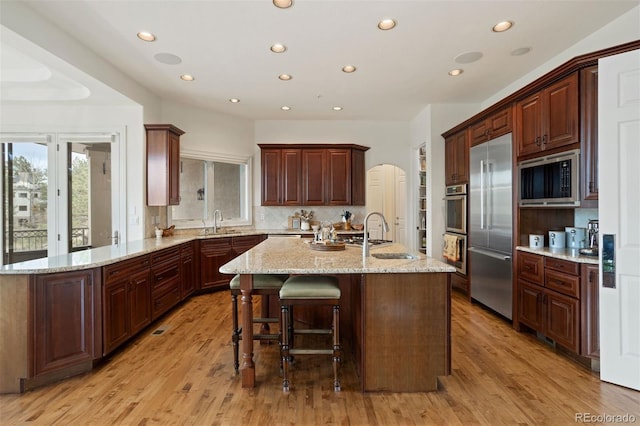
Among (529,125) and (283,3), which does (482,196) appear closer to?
(529,125)

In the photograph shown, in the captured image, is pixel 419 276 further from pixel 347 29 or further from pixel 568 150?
pixel 347 29

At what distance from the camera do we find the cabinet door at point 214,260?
4.83 metres

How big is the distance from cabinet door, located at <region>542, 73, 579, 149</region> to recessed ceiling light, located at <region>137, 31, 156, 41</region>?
3.74 meters

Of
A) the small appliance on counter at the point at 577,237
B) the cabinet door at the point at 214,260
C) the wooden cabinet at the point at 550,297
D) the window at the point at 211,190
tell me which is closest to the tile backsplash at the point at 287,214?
the window at the point at 211,190

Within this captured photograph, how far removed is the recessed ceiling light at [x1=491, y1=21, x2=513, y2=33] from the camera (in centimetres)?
286

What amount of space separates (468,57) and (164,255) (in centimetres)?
418

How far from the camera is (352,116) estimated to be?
6.00 meters

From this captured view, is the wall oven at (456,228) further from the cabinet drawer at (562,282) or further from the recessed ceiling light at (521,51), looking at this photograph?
the recessed ceiling light at (521,51)

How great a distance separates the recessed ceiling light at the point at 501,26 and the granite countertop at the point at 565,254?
2.09 meters

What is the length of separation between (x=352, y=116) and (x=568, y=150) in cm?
379

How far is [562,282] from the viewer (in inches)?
108

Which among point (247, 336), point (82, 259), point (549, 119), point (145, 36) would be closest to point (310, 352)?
point (247, 336)

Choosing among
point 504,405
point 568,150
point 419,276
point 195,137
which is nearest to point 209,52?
point 195,137

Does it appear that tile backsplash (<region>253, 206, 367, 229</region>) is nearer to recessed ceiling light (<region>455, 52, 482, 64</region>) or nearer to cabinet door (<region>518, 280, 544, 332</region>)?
recessed ceiling light (<region>455, 52, 482, 64</region>)
